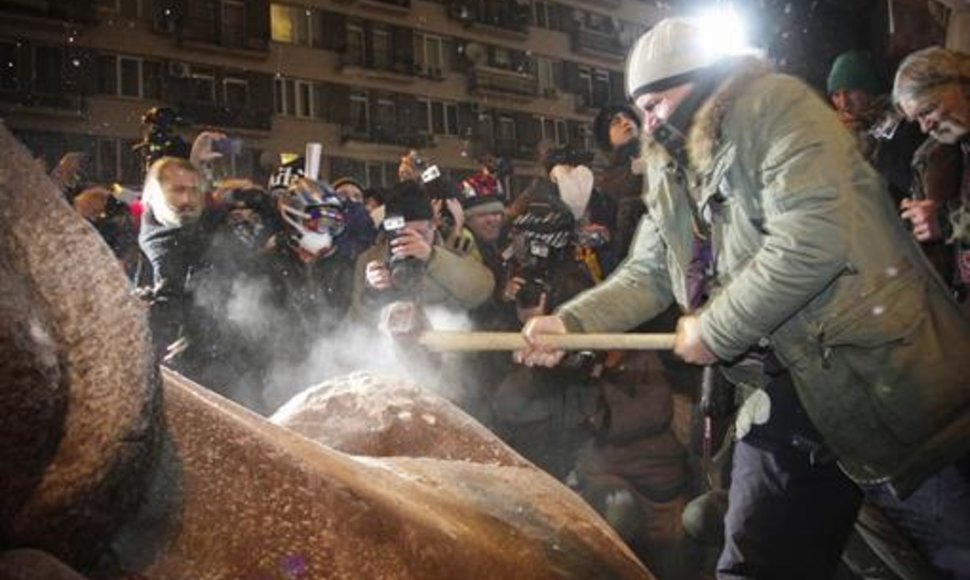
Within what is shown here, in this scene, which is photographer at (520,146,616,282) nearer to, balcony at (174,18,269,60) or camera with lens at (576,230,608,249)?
camera with lens at (576,230,608,249)

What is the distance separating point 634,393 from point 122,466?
187 inches

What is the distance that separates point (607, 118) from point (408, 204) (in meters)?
2.63

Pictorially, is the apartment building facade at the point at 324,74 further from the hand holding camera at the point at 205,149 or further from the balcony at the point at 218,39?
the hand holding camera at the point at 205,149

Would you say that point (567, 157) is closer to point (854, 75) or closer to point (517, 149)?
point (854, 75)

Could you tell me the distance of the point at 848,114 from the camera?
6.45 meters

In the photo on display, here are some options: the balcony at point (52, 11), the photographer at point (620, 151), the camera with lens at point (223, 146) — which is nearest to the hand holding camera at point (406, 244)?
the camera with lens at point (223, 146)

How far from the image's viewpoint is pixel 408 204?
18.3ft

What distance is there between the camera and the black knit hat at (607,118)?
7.37 meters

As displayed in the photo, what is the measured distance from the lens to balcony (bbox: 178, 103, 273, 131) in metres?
34.2

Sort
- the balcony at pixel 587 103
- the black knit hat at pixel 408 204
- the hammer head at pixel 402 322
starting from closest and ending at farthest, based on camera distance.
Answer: the hammer head at pixel 402 322 → the black knit hat at pixel 408 204 → the balcony at pixel 587 103

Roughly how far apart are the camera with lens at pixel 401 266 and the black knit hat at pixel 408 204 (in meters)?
0.09

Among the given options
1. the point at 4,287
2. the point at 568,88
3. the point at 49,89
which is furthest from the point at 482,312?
the point at 568,88

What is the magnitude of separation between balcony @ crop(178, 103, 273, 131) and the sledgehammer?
32.2 m

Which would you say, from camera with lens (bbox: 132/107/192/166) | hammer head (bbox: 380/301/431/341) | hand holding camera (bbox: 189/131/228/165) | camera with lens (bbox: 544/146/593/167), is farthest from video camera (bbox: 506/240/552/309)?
camera with lens (bbox: 132/107/192/166)
